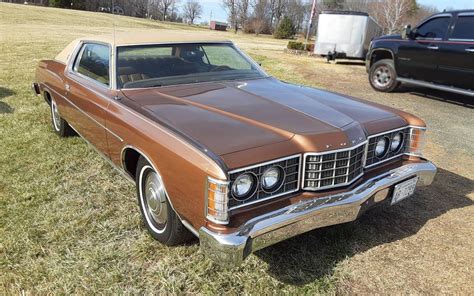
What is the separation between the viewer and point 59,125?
5250 mm

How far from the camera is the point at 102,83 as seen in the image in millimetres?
3643

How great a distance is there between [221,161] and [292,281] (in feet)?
3.39

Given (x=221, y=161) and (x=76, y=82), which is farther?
(x=76, y=82)

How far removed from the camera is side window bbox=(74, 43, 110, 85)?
12.2 feet

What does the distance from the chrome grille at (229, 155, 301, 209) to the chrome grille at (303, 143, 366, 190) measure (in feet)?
0.23

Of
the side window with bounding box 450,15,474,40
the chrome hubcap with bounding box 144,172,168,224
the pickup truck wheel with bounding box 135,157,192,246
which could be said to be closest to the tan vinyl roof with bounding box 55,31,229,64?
the pickup truck wheel with bounding box 135,157,192,246

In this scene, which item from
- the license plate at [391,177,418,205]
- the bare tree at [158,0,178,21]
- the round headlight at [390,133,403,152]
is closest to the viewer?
the license plate at [391,177,418,205]

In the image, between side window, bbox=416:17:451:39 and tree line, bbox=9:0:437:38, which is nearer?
side window, bbox=416:17:451:39

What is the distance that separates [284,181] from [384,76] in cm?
779

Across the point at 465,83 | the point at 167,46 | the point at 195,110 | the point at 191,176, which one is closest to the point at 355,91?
the point at 465,83

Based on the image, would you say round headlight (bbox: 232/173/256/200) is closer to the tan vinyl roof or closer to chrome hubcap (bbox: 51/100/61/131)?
the tan vinyl roof

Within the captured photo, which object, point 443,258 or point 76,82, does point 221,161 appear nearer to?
point 443,258

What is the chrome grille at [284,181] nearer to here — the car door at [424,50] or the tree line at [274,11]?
the car door at [424,50]

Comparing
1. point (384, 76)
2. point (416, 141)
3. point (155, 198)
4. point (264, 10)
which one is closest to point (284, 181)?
point (155, 198)
